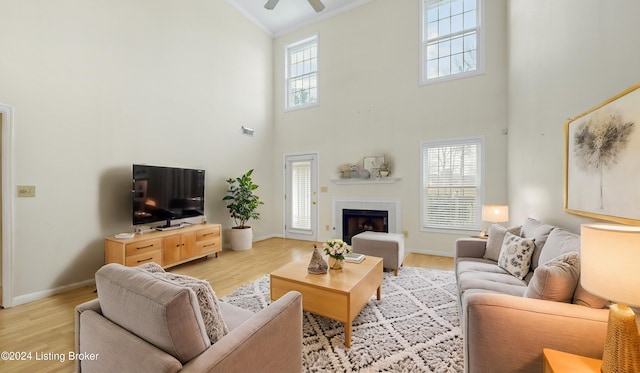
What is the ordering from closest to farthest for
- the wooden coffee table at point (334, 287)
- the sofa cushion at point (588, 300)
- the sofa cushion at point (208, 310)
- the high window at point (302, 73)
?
the sofa cushion at point (208, 310) → the sofa cushion at point (588, 300) → the wooden coffee table at point (334, 287) → the high window at point (302, 73)

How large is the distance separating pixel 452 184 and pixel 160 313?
184 inches

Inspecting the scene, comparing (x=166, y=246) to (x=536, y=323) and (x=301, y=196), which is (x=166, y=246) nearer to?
(x=301, y=196)

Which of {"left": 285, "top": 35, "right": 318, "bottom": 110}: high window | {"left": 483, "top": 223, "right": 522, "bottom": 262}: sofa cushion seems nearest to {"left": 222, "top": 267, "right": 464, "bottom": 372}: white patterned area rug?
{"left": 483, "top": 223, "right": 522, "bottom": 262}: sofa cushion

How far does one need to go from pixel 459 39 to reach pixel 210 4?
Result: 15.2 feet

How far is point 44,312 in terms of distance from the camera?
2.59m

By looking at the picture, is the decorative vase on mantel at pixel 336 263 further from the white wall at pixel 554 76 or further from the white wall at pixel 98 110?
the white wall at pixel 98 110

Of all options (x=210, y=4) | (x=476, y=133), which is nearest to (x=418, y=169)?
(x=476, y=133)

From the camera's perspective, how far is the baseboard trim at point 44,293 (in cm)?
275

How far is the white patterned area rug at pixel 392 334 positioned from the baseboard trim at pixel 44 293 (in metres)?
2.04

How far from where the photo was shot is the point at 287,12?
5582 mm

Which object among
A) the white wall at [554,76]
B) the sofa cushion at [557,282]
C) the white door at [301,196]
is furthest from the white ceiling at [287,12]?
the sofa cushion at [557,282]

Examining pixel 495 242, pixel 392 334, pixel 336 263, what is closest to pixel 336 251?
pixel 336 263

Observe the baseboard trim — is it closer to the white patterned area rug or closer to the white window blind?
the white patterned area rug

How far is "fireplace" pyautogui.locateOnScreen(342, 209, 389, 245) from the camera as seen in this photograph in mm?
5123
